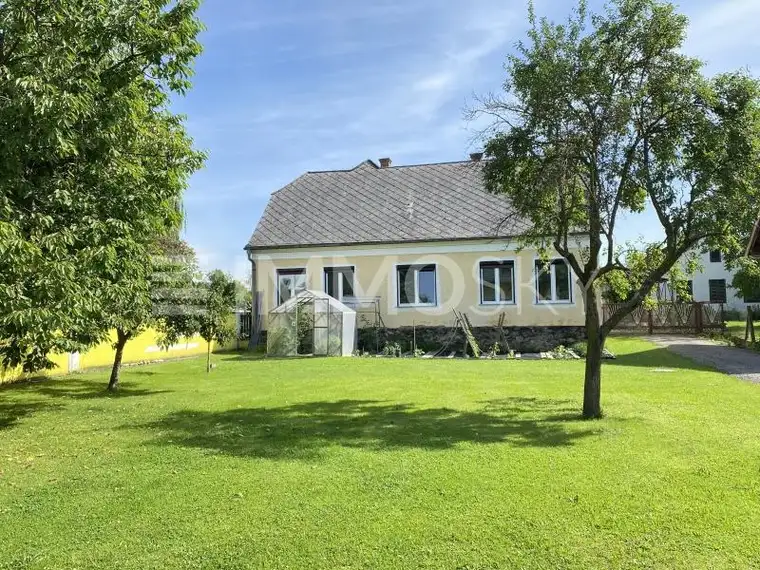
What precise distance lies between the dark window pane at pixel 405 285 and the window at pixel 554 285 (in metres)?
4.76

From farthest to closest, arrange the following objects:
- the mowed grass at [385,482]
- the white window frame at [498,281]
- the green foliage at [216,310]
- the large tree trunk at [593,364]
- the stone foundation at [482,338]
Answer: the white window frame at [498,281] < the stone foundation at [482,338] < the green foliage at [216,310] < the large tree trunk at [593,364] < the mowed grass at [385,482]

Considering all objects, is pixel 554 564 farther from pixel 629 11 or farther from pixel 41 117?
pixel 629 11

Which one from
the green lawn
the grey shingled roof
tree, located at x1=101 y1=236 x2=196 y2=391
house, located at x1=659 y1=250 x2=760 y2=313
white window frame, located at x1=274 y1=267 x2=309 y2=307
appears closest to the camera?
tree, located at x1=101 y1=236 x2=196 y2=391

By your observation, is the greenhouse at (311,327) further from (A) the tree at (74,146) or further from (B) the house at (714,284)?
(B) the house at (714,284)

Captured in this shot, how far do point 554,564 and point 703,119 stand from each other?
23.1 ft

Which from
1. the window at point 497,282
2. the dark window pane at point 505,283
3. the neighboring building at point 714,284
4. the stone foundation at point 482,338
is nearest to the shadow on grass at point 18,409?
the stone foundation at point 482,338

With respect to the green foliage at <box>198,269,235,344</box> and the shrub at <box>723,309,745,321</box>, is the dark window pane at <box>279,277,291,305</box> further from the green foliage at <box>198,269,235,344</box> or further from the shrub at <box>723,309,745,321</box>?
the shrub at <box>723,309,745,321</box>

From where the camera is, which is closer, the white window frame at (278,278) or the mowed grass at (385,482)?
the mowed grass at (385,482)

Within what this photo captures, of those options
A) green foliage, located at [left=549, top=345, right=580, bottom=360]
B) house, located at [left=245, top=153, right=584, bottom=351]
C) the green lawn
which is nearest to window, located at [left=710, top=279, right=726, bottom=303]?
the green lawn

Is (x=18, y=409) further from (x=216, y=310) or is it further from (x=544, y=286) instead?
(x=544, y=286)

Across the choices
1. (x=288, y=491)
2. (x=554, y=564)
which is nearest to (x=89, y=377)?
(x=288, y=491)

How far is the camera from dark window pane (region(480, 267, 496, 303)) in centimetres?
2212

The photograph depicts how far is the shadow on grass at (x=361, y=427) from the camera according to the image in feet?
24.1

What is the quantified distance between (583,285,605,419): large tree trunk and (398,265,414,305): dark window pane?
13373 mm
